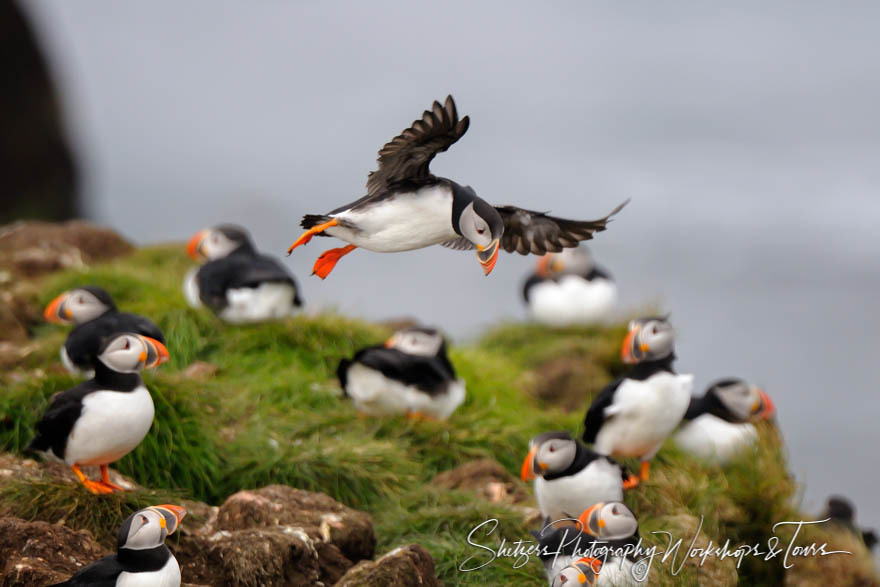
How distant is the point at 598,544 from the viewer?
4.52 metres

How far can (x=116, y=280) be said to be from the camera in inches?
325

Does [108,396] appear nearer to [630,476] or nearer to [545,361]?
[630,476]

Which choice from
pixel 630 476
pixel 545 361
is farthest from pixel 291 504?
pixel 545 361

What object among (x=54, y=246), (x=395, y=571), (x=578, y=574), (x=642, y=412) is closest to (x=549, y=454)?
(x=642, y=412)

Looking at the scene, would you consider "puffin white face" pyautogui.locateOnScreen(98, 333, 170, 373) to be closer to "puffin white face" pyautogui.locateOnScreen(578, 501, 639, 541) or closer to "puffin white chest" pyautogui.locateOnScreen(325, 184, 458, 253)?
"puffin white chest" pyautogui.locateOnScreen(325, 184, 458, 253)

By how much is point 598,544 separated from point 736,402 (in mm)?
2519

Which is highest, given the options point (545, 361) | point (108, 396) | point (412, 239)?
point (412, 239)

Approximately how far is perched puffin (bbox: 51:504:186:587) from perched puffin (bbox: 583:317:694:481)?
253 cm

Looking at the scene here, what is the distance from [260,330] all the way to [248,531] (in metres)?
3.23

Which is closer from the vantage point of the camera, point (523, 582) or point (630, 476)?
point (523, 582)

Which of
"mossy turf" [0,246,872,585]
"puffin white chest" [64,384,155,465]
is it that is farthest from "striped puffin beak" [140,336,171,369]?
"mossy turf" [0,246,872,585]

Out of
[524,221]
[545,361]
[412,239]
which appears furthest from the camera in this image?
[545,361]

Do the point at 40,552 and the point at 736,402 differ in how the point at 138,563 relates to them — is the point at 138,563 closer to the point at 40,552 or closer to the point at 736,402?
the point at 40,552

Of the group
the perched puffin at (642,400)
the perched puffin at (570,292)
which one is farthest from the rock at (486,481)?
the perched puffin at (570,292)
